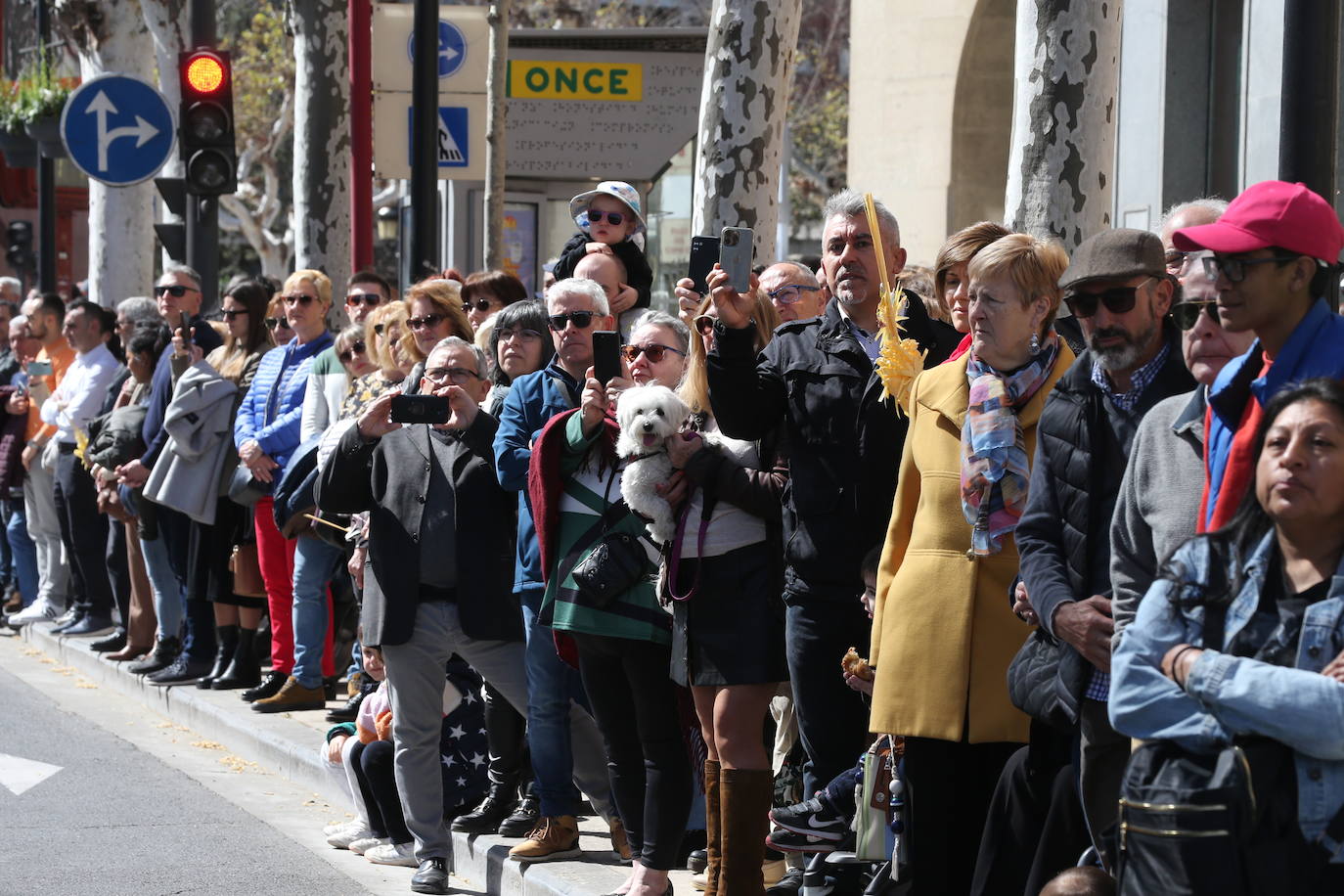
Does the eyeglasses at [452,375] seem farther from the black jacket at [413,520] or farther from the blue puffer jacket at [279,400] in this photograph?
the blue puffer jacket at [279,400]

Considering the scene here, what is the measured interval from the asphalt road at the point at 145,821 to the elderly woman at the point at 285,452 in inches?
23.9

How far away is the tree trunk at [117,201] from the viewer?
21.4 meters

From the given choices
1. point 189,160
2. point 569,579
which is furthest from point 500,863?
point 189,160

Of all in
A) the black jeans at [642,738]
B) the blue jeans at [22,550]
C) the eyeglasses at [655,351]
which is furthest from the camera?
the blue jeans at [22,550]

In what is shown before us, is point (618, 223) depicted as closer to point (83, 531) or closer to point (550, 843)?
point (550, 843)

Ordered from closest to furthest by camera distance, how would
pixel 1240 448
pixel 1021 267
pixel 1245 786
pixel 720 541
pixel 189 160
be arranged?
pixel 1245 786 < pixel 1240 448 < pixel 1021 267 < pixel 720 541 < pixel 189 160

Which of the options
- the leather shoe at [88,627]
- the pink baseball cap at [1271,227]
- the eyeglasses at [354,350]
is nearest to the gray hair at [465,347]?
the eyeglasses at [354,350]

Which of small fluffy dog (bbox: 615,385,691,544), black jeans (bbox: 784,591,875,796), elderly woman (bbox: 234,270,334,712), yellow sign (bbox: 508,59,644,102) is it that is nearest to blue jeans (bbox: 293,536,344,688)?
elderly woman (bbox: 234,270,334,712)

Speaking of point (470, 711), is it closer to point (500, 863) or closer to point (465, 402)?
point (500, 863)

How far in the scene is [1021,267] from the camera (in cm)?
531

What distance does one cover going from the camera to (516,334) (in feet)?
25.5

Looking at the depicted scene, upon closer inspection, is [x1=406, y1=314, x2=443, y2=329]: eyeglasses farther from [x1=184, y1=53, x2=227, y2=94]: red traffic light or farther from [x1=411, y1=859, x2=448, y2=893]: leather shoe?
[x1=184, y1=53, x2=227, y2=94]: red traffic light

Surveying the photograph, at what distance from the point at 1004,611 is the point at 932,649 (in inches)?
8.6

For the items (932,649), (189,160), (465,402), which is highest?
(189,160)
